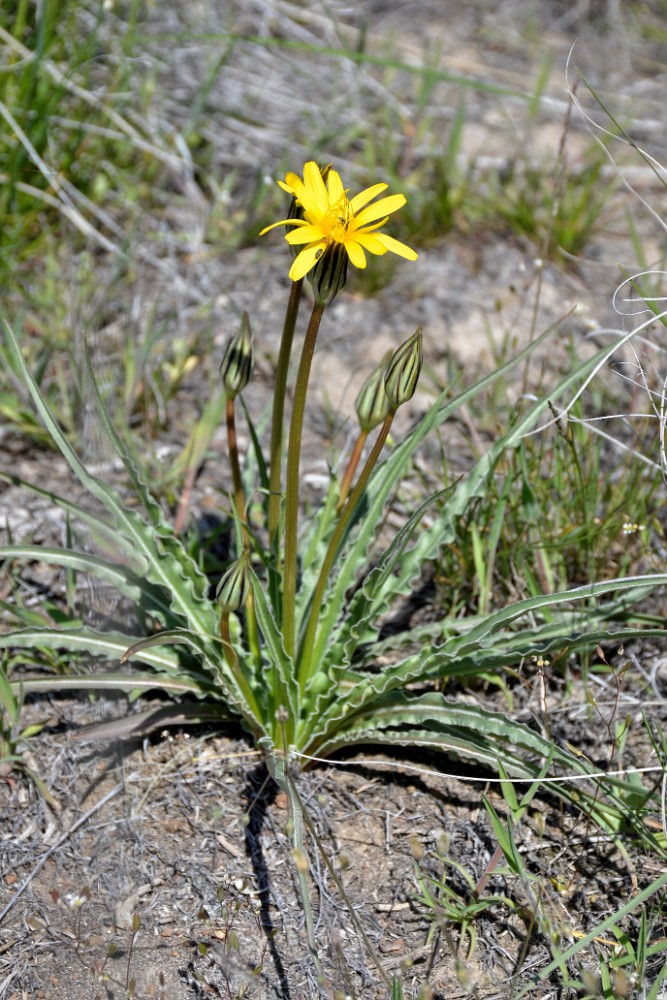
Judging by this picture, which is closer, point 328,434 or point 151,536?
point 151,536

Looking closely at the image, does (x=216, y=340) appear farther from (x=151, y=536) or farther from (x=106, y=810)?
(x=106, y=810)

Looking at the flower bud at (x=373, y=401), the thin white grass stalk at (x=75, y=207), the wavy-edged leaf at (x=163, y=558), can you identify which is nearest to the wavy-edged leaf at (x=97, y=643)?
the wavy-edged leaf at (x=163, y=558)

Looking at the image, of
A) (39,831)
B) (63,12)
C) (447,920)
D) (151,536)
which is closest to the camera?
(447,920)

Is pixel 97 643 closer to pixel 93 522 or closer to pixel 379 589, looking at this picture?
pixel 93 522

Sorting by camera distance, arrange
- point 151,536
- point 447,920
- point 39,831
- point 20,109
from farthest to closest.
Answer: point 20,109
point 151,536
point 39,831
point 447,920

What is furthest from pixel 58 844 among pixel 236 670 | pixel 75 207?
pixel 75 207

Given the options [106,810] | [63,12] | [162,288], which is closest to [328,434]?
[162,288]

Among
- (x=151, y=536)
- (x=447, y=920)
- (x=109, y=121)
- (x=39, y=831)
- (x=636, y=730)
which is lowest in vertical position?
(x=39, y=831)
